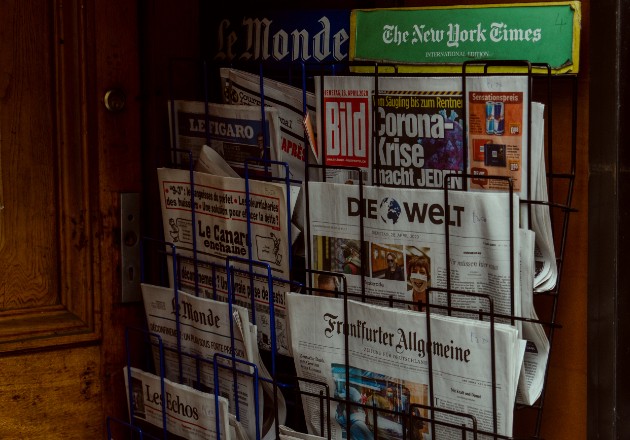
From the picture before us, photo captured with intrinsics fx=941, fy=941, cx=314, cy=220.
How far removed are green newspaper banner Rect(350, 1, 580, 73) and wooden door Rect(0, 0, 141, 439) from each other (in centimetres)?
42

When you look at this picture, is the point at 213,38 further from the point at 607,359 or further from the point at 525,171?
the point at 607,359

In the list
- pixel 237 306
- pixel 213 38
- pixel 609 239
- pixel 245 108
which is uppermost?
pixel 213 38

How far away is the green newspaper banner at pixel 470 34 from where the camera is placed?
45.6 inches

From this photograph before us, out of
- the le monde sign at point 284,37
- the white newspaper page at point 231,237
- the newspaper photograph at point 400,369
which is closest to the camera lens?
the newspaper photograph at point 400,369

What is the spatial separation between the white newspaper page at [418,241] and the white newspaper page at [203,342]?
18 cm

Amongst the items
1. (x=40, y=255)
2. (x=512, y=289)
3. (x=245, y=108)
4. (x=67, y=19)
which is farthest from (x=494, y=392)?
(x=67, y=19)

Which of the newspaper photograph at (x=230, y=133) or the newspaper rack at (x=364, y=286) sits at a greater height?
the newspaper photograph at (x=230, y=133)

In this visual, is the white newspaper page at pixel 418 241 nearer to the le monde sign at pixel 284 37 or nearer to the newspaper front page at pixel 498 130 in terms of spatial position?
the newspaper front page at pixel 498 130

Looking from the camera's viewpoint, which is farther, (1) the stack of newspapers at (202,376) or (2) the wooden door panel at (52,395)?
(2) the wooden door panel at (52,395)

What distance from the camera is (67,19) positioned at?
4.87 ft

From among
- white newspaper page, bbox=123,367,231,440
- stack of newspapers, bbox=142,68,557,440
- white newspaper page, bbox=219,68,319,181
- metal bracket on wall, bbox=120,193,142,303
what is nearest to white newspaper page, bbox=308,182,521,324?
stack of newspapers, bbox=142,68,557,440

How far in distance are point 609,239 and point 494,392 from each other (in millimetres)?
257

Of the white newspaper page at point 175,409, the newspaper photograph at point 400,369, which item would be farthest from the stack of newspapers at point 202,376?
the newspaper photograph at point 400,369

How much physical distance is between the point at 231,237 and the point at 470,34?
0.46m
